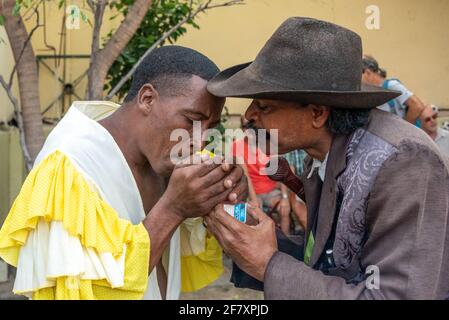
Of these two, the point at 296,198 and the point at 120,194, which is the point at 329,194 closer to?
the point at 120,194

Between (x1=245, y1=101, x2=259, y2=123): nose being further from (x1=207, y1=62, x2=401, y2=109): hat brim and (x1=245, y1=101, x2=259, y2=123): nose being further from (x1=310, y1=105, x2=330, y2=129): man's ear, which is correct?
(x1=310, y1=105, x2=330, y2=129): man's ear

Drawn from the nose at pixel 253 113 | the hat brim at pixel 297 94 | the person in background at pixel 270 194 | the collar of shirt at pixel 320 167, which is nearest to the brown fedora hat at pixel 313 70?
the hat brim at pixel 297 94

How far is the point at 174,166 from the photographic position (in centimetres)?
263

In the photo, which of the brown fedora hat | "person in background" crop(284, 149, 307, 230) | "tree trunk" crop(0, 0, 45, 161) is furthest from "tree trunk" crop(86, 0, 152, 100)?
"person in background" crop(284, 149, 307, 230)

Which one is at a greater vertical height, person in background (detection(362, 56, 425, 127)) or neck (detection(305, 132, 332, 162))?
neck (detection(305, 132, 332, 162))

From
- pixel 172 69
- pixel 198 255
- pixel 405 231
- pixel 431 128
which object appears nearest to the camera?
pixel 405 231

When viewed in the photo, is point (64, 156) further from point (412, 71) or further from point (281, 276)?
point (412, 71)

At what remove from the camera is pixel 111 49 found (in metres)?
4.38

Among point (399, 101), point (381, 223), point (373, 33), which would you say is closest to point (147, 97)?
point (381, 223)

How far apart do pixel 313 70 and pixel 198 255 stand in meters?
Result: 1.17

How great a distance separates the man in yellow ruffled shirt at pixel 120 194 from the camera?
2238 millimetres

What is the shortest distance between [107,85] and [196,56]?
3.38 meters

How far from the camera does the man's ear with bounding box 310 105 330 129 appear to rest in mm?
2430

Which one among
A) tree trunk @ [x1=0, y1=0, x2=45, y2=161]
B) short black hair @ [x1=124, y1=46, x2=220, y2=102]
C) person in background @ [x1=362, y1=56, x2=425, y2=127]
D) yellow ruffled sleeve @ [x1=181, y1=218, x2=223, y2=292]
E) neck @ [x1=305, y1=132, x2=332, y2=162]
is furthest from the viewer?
person in background @ [x1=362, y1=56, x2=425, y2=127]
